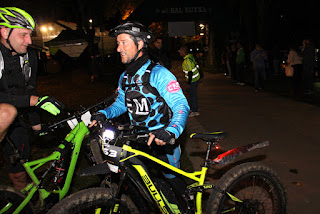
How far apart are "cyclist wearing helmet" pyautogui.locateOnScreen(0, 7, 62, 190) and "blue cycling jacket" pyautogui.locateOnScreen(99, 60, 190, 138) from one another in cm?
94

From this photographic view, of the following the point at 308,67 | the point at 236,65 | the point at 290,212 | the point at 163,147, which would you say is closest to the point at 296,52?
→ the point at 308,67

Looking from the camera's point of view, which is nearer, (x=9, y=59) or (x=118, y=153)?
(x=118, y=153)

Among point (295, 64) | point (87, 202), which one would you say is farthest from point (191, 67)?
point (295, 64)

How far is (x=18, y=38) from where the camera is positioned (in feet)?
11.5

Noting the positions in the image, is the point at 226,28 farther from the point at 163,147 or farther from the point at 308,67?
the point at 163,147

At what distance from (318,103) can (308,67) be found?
7.58ft

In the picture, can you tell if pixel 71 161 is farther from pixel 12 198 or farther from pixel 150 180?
pixel 150 180

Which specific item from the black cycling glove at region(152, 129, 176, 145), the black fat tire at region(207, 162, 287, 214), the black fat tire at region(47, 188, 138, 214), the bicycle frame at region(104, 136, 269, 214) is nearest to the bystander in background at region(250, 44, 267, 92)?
the black fat tire at region(207, 162, 287, 214)

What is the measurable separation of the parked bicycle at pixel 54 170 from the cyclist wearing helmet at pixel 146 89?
1.45 ft

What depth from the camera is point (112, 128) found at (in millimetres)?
2682

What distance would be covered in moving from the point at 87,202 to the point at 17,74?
200cm

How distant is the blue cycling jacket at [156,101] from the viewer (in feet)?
9.68

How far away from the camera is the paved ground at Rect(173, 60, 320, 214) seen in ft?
15.2

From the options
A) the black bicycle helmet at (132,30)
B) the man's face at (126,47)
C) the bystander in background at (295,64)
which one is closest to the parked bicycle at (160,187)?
the man's face at (126,47)
